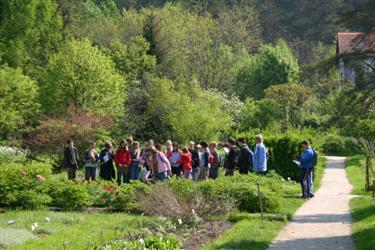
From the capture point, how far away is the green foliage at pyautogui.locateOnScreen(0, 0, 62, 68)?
45.2m

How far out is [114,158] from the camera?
68.0 ft

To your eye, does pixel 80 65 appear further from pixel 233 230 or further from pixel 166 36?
pixel 233 230

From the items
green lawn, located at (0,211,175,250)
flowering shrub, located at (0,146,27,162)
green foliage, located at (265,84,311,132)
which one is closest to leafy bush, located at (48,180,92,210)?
green lawn, located at (0,211,175,250)

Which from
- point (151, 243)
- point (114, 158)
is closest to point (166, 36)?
point (114, 158)

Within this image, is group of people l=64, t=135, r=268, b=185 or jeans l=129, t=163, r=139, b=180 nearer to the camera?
group of people l=64, t=135, r=268, b=185

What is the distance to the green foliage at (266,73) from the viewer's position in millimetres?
63625

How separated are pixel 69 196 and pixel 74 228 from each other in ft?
9.48

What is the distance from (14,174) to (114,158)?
191 inches

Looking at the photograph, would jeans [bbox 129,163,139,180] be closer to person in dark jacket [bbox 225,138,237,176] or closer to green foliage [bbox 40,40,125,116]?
person in dark jacket [bbox 225,138,237,176]

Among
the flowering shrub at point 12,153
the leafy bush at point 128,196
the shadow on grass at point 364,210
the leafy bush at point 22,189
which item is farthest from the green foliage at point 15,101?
the shadow on grass at point 364,210

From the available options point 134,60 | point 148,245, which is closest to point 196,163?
point 148,245

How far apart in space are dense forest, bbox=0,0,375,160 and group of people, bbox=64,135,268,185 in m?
2.91

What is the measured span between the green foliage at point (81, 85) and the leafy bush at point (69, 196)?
723 inches

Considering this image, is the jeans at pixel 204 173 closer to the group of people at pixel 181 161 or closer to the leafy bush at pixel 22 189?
the group of people at pixel 181 161
